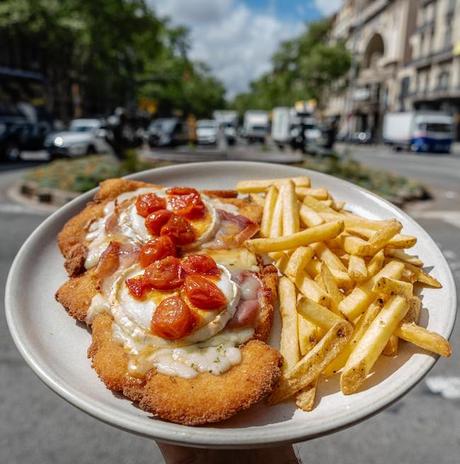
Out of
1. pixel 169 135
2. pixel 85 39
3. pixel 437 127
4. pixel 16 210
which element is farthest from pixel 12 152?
pixel 437 127

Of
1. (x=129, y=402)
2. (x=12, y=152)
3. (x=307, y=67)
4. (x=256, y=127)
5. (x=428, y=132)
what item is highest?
(x=307, y=67)

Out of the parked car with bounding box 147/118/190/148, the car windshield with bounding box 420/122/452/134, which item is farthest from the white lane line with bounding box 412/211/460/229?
the car windshield with bounding box 420/122/452/134

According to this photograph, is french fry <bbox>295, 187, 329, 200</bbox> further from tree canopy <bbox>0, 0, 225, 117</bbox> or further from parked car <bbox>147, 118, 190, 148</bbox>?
tree canopy <bbox>0, 0, 225, 117</bbox>

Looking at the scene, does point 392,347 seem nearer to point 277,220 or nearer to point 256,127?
point 277,220

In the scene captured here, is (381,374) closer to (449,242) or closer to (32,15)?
(449,242)

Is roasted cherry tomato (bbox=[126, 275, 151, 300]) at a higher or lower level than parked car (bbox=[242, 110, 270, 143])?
higher

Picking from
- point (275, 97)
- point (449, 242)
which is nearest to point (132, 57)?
Result: point (449, 242)

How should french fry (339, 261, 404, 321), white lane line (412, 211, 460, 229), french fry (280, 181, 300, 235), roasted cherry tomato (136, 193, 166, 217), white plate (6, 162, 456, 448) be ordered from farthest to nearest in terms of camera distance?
white lane line (412, 211, 460, 229) < french fry (280, 181, 300, 235) < roasted cherry tomato (136, 193, 166, 217) < french fry (339, 261, 404, 321) < white plate (6, 162, 456, 448)
